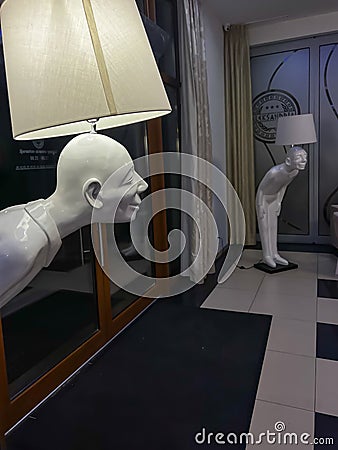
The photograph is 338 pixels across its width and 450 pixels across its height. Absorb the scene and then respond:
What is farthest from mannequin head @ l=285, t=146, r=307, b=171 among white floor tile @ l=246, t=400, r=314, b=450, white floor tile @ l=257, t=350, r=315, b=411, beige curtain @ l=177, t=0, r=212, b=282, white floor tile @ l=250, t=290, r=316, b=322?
white floor tile @ l=246, t=400, r=314, b=450

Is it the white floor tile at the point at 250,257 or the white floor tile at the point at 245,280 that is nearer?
the white floor tile at the point at 245,280

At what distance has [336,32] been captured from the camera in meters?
4.44

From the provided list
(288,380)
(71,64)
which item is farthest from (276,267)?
(71,64)

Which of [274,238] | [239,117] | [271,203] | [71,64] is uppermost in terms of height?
[239,117]

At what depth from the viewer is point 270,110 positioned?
16.1 feet

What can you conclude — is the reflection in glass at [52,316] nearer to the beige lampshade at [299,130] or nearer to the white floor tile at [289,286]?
the white floor tile at [289,286]

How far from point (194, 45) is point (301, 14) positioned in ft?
6.67

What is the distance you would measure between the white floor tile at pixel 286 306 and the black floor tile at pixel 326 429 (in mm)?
1053

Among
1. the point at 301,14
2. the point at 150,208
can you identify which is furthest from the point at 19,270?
the point at 301,14

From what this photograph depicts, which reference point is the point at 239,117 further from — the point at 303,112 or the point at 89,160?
the point at 89,160

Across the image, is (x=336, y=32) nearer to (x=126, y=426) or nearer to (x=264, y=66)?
(x=264, y=66)

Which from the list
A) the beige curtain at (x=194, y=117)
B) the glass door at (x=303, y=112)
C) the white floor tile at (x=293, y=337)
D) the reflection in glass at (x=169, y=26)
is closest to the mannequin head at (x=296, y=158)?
the beige curtain at (x=194, y=117)

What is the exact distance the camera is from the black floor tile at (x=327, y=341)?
2.12 metres

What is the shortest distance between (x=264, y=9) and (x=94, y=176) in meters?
4.32
